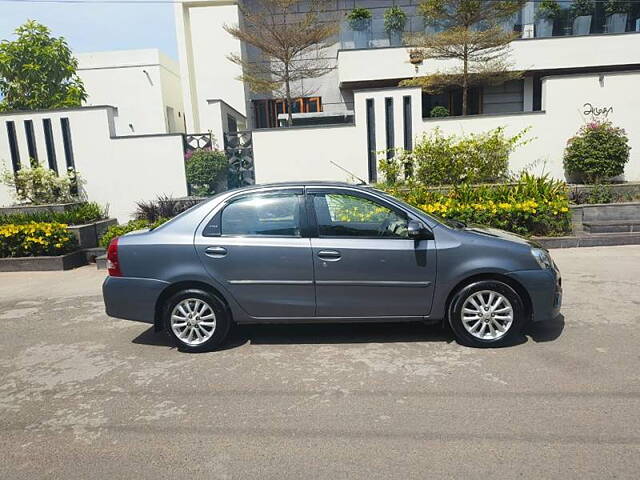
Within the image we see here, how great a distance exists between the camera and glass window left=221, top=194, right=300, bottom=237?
487 centimetres

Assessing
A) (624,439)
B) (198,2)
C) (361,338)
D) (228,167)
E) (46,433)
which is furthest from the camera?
(198,2)

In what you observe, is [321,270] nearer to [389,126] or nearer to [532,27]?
[389,126]

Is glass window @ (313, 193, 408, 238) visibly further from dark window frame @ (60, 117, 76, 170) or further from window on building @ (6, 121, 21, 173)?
window on building @ (6, 121, 21, 173)

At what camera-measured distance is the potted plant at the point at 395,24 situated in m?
16.2

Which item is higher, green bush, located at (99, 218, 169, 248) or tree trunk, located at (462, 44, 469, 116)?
tree trunk, located at (462, 44, 469, 116)

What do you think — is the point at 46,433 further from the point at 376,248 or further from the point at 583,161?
the point at 583,161

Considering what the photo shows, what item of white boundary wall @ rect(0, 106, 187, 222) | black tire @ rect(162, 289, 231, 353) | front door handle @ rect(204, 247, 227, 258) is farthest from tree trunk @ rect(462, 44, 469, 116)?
black tire @ rect(162, 289, 231, 353)

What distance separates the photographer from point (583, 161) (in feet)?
35.3

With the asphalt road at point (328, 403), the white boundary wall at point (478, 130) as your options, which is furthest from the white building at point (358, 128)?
the asphalt road at point (328, 403)

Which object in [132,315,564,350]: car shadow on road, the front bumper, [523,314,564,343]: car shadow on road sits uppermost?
the front bumper

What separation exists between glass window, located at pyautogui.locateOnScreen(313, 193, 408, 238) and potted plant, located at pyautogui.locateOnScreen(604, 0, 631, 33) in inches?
620

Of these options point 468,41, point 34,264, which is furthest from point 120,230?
point 468,41

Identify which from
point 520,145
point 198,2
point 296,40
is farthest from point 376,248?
point 198,2

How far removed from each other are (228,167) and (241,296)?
25.7ft
